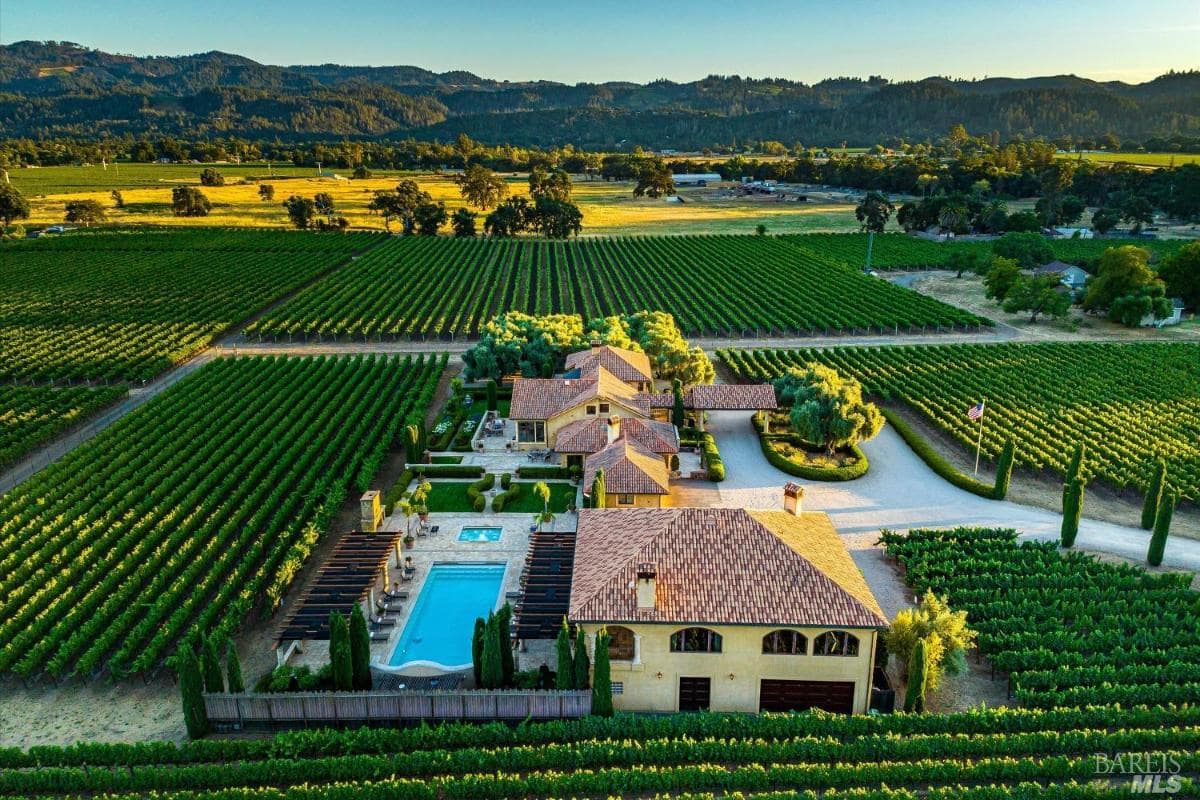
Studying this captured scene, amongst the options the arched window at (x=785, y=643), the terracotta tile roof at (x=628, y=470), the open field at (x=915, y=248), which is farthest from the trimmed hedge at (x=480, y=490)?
the open field at (x=915, y=248)

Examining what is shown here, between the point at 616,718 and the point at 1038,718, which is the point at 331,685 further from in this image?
the point at 1038,718

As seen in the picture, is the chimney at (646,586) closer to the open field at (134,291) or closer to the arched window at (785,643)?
the arched window at (785,643)

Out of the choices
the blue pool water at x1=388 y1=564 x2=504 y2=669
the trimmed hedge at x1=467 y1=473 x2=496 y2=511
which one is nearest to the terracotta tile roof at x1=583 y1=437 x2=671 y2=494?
the trimmed hedge at x1=467 y1=473 x2=496 y2=511

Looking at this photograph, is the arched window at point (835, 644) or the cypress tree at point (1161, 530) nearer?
the arched window at point (835, 644)

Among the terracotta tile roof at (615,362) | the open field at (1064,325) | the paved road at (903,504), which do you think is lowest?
the paved road at (903,504)

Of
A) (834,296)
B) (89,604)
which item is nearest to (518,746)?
(89,604)

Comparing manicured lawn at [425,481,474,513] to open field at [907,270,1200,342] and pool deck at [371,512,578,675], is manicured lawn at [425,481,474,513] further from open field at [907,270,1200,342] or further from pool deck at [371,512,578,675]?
open field at [907,270,1200,342]
